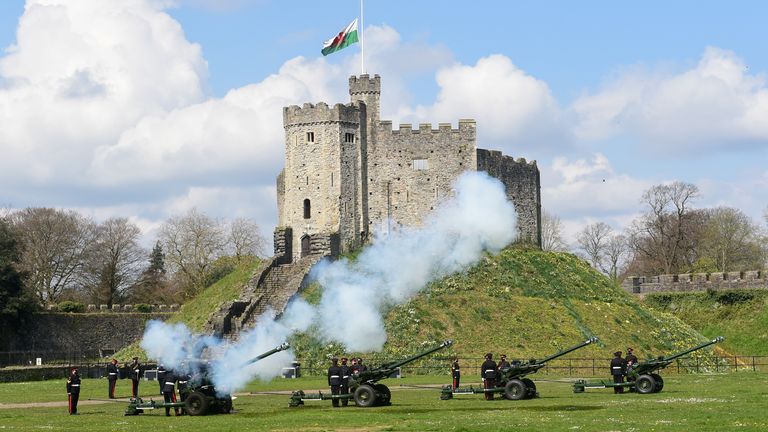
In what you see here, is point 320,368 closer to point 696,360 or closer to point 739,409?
point 696,360

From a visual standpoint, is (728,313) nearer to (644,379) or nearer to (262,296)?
(262,296)

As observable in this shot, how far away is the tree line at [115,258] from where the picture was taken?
120m

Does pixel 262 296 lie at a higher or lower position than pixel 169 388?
higher

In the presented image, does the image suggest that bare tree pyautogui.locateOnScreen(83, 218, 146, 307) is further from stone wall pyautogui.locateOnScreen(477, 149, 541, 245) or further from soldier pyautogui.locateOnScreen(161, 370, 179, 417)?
soldier pyautogui.locateOnScreen(161, 370, 179, 417)

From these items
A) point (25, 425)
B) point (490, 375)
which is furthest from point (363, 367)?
point (25, 425)

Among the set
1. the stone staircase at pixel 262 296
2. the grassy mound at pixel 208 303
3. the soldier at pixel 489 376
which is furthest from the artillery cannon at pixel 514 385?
the grassy mound at pixel 208 303

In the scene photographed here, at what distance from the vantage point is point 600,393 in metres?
47.2

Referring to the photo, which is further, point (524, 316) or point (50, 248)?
point (50, 248)

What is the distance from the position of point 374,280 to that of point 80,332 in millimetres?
44550

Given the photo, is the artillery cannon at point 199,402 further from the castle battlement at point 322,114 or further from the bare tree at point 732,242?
the bare tree at point 732,242

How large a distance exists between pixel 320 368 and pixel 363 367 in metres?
20.9

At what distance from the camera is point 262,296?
7225cm

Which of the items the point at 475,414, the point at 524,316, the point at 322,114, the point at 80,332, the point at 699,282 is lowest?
the point at 475,414

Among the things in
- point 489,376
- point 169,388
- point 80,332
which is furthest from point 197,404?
point 80,332
